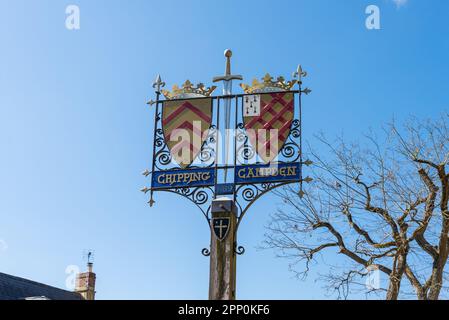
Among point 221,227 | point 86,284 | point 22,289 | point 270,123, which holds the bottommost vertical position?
point 221,227

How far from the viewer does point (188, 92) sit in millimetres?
9555

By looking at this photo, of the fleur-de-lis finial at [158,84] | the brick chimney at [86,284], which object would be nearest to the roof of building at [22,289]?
the brick chimney at [86,284]

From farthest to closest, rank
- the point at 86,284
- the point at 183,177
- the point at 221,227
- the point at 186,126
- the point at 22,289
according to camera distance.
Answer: the point at 86,284 < the point at 22,289 < the point at 186,126 < the point at 183,177 < the point at 221,227

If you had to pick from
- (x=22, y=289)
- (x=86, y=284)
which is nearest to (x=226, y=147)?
(x=22, y=289)

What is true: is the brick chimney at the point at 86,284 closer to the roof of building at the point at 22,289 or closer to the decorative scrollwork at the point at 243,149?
the roof of building at the point at 22,289

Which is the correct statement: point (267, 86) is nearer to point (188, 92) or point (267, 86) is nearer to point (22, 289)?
point (188, 92)

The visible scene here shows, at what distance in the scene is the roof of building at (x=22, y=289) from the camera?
85.3 feet

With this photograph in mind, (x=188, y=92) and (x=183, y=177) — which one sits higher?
(x=188, y=92)

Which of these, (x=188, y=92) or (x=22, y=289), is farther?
(x=22, y=289)

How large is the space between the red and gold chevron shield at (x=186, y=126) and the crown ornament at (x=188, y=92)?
0.08 metres

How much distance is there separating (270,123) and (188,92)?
1366 mm
